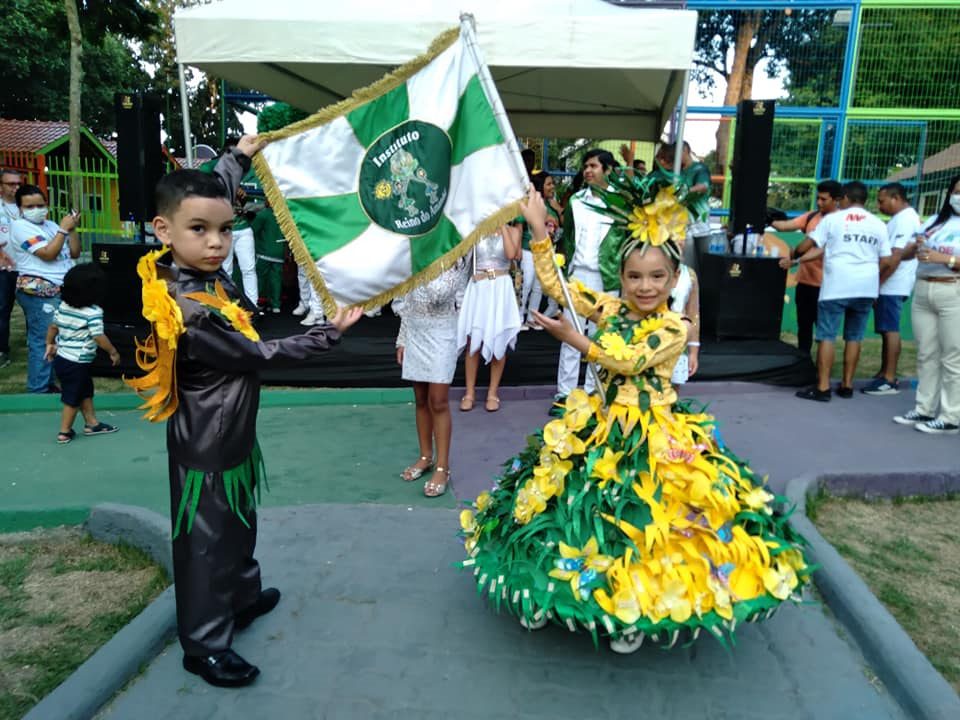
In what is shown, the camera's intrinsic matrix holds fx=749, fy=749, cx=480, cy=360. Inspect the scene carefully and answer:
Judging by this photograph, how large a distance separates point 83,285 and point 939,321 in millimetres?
6350

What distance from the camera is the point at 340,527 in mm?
3941

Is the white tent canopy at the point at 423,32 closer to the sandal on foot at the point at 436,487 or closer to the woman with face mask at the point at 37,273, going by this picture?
the woman with face mask at the point at 37,273

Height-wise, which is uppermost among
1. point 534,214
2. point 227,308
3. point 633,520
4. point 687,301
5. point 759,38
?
point 759,38

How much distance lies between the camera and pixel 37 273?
6.58 meters

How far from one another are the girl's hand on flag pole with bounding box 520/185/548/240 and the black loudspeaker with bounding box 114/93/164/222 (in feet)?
20.3

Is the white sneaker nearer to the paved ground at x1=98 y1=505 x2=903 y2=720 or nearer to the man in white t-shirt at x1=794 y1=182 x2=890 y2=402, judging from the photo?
the man in white t-shirt at x1=794 y1=182 x2=890 y2=402

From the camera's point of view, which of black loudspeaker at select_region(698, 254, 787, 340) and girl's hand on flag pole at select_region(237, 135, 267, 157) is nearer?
girl's hand on flag pole at select_region(237, 135, 267, 157)

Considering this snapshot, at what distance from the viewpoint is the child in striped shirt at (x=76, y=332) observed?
5234 mm

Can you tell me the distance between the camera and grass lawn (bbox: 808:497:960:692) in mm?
3121

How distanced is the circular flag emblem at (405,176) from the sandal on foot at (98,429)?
3.54 metres

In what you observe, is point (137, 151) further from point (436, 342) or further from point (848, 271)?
point (848, 271)

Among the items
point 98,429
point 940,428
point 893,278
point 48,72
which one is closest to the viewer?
point 98,429

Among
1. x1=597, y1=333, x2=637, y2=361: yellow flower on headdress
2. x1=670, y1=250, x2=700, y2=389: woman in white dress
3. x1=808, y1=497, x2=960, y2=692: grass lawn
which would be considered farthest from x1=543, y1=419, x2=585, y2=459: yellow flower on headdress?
x1=670, y1=250, x2=700, y2=389: woman in white dress

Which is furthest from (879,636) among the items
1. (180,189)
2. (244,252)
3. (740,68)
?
(740,68)
